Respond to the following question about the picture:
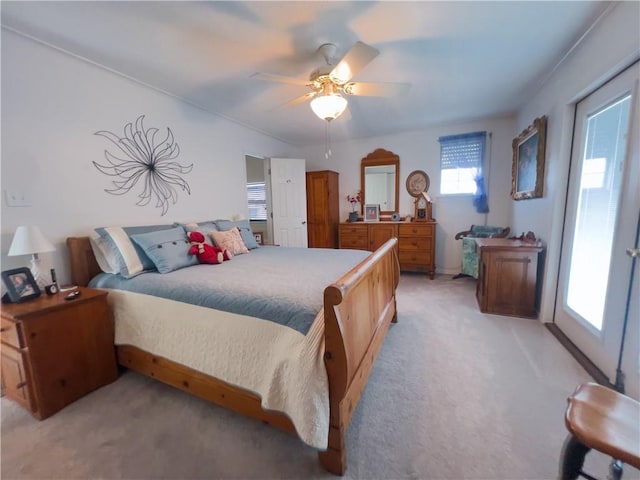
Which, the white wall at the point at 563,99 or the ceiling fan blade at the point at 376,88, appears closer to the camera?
the white wall at the point at 563,99

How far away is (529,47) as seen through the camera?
203 centimetres

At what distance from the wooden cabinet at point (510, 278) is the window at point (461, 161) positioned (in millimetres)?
1602

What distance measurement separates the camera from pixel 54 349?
1.57 metres

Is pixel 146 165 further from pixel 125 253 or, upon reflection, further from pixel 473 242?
pixel 473 242

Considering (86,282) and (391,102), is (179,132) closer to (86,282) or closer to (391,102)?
(86,282)

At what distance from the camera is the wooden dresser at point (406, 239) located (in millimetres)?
4043

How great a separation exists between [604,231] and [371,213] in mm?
3040

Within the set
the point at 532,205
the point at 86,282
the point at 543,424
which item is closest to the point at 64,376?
the point at 86,282

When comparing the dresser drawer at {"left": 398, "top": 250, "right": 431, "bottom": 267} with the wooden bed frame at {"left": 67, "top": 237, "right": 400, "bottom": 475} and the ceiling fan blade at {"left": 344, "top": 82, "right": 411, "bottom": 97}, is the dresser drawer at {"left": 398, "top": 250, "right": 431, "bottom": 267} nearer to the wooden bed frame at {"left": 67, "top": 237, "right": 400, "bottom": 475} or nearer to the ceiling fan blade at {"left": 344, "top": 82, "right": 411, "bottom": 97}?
the wooden bed frame at {"left": 67, "top": 237, "right": 400, "bottom": 475}

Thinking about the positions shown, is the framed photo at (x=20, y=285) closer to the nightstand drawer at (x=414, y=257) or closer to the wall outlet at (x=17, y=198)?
the wall outlet at (x=17, y=198)

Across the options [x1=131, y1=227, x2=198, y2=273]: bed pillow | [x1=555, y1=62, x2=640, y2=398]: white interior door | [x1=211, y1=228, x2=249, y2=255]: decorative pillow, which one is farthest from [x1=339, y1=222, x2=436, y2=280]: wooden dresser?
[x1=131, y1=227, x2=198, y2=273]: bed pillow

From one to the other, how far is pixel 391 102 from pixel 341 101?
A: 1.34 meters

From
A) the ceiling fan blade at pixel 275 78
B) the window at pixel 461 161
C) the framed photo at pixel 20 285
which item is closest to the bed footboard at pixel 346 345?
the ceiling fan blade at pixel 275 78

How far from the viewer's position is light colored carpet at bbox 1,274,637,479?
1214mm
